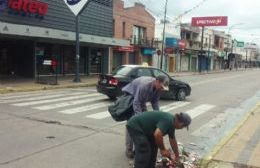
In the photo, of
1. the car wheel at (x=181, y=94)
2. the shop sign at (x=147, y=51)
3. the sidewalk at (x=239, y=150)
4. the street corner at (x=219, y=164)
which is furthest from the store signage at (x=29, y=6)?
the shop sign at (x=147, y=51)

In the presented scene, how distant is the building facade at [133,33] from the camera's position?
4088cm

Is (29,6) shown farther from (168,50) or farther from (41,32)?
(168,50)

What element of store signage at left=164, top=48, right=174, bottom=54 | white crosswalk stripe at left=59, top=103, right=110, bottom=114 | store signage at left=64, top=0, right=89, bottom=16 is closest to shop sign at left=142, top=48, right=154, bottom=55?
store signage at left=164, top=48, right=174, bottom=54

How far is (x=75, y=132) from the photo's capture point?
1001 centimetres

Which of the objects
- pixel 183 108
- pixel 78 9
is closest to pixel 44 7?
pixel 78 9

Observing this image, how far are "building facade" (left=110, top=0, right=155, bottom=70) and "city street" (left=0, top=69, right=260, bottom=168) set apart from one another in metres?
24.7

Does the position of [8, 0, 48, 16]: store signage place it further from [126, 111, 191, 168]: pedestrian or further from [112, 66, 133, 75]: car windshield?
[126, 111, 191, 168]: pedestrian

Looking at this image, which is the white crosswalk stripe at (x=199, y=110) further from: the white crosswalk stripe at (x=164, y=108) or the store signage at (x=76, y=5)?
the store signage at (x=76, y=5)

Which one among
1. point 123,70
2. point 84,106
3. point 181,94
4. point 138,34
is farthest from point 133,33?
point 84,106

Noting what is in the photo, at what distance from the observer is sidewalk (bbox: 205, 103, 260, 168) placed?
770cm

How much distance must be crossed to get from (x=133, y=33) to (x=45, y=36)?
20.9 m

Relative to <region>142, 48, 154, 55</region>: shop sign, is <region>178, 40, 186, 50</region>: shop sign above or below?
above

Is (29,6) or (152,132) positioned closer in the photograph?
(152,132)

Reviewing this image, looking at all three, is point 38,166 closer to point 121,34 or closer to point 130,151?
point 130,151
